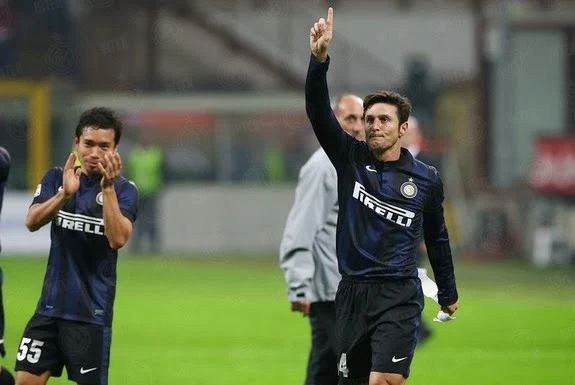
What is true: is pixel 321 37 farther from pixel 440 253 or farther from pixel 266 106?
pixel 266 106

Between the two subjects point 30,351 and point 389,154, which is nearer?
point 30,351

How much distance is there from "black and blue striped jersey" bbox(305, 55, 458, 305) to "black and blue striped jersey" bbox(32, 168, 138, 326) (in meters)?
1.27

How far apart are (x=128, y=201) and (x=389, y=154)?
5.20 ft

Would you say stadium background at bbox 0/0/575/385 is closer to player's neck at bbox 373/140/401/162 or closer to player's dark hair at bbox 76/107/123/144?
player's dark hair at bbox 76/107/123/144

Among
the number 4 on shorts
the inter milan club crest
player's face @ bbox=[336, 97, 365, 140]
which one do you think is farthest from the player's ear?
the number 4 on shorts

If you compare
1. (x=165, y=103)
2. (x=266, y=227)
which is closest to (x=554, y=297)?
(x=266, y=227)

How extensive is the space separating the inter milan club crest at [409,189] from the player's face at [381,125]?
0.80 feet

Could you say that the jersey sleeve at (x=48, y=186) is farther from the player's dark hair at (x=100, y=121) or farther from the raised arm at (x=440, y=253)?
the raised arm at (x=440, y=253)

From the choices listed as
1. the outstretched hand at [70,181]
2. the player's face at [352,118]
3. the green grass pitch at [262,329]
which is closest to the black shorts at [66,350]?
the outstretched hand at [70,181]

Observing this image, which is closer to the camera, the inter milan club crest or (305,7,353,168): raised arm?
(305,7,353,168): raised arm

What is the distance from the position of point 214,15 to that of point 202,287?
16584 mm

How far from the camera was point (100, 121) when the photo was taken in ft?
26.9

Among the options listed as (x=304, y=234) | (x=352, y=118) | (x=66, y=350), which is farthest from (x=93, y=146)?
(x=352, y=118)

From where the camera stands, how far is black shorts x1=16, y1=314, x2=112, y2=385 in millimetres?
8117
